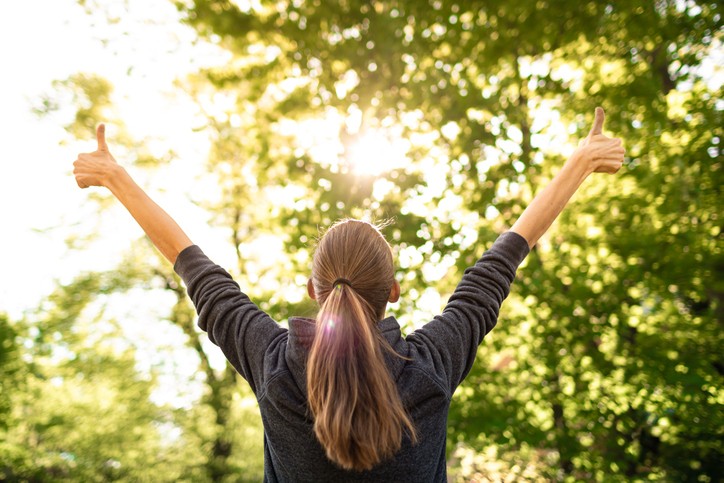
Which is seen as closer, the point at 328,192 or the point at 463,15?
the point at 328,192

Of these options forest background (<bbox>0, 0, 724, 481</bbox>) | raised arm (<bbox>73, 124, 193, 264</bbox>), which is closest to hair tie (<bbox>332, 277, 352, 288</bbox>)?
raised arm (<bbox>73, 124, 193, 264</bbox>)

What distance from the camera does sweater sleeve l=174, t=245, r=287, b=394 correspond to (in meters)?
1.37

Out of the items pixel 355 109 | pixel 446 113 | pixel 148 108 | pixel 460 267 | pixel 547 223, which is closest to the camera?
pixel 547 223

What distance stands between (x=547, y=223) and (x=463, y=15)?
5.25 m

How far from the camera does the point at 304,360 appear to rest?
132cm

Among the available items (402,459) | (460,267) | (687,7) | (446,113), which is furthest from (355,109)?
(402,459)

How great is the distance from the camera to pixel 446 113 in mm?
5863

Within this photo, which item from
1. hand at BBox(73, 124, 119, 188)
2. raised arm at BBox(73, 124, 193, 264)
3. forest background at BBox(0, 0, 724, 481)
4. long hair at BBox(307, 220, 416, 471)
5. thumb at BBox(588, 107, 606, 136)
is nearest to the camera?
long hair at BBox(307, 220, 416, 471)

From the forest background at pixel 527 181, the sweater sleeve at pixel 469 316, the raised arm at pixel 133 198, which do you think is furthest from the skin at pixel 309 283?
the forest background at pixel 527 181

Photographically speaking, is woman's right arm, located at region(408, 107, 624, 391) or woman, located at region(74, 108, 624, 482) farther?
woman's right arm, located at region(408, 107, 624, 391)

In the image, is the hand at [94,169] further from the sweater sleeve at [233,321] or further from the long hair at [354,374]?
the long hair at [354,374]

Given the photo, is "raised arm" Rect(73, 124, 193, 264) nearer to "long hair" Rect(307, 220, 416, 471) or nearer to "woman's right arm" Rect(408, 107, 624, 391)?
"long hair" Rect(307, 220, 416, 471)

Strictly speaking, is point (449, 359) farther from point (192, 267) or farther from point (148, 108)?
point (148, 108)

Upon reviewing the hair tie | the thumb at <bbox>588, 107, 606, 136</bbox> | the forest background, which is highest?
the forest background
